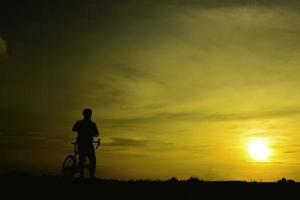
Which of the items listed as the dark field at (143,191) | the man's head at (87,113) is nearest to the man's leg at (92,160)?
the man's head at (87,113)

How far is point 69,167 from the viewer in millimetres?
21375

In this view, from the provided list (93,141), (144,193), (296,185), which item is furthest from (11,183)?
(296,185)

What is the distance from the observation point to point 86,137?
804 inches

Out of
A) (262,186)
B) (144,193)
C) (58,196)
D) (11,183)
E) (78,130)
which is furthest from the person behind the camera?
(78,130)

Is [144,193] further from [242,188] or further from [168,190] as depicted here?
[242,188]

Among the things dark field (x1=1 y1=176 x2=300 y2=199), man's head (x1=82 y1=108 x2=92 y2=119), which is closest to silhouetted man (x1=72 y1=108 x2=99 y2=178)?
man's head (x1=82 y1=108 x2=92 y2=119)

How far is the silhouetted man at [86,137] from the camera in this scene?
2034 cm

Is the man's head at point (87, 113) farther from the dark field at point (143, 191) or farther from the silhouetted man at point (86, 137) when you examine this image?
the dark field at point (143, 191)

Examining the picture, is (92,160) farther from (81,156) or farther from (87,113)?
(87,113)

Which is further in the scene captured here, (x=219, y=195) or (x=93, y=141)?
(x=93, y=141)

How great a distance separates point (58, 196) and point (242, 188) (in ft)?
21.0

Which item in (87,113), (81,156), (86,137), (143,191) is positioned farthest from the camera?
(81,156)

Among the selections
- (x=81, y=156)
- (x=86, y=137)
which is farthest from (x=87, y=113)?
(x=81, y=156)

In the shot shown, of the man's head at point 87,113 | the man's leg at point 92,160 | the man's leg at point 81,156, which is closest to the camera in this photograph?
the man's head at point 87,113
